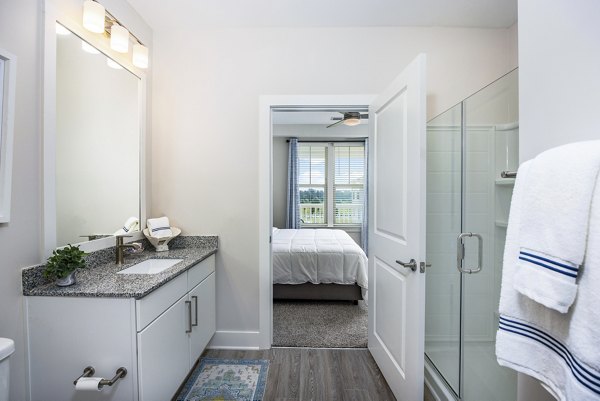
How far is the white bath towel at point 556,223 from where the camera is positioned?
21.7 inches

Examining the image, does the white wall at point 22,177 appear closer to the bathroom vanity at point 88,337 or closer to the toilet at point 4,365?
the bathroom vanity at point 88,337

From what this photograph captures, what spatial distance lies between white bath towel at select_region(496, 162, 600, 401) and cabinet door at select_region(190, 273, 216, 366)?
1665 millimetres

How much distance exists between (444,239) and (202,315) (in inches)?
69.2

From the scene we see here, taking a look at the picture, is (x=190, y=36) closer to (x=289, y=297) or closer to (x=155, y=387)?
(x=155, y=387)

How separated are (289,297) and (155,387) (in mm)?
1922

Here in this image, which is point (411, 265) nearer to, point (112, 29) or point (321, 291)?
point (321, 291)

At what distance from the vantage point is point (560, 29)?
740 millimetres

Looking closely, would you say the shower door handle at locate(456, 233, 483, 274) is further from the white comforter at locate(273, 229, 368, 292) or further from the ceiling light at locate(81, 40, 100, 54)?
the ceiling light at locate(81, 40, 100, 54)

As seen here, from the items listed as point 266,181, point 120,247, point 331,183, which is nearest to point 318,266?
point 266,181

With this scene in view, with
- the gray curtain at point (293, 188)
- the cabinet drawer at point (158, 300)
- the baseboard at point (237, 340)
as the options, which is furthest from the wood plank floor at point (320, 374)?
the gray curtain at point (293, 188)

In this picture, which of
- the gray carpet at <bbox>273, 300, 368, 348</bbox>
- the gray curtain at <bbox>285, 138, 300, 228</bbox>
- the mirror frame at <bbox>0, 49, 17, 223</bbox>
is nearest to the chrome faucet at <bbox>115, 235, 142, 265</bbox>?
the mirror frame at <bbox>0, 49, 17, 223</bbox>

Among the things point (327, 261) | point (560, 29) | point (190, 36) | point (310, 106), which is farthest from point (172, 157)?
point (560, 29)

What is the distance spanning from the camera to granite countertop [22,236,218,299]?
1.20 m

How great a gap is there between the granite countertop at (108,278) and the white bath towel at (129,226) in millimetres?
139
